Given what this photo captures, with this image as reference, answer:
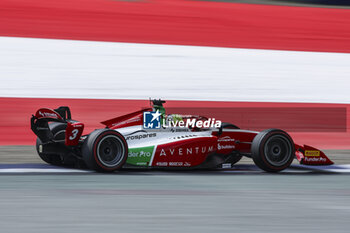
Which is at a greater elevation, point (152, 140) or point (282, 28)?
point (282, 28)

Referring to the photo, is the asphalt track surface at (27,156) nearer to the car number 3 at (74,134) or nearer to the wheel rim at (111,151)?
the car number 3 at (74,134)

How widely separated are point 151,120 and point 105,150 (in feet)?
2.97

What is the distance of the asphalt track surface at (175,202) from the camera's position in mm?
4609

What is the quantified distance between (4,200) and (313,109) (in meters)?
11.9

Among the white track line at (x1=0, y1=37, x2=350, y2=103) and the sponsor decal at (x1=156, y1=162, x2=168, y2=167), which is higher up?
the white track line at (x1=0, y1=37, x2=350, y2=103)

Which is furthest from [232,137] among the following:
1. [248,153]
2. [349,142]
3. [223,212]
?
[349,142]

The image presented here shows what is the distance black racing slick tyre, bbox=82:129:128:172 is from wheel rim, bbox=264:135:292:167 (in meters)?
1.99

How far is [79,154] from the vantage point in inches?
320

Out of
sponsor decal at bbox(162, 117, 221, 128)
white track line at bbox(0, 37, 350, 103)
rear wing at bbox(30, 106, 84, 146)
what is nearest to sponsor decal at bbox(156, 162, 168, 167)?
sponsor decal at bbox(162, 117, 221, 128)

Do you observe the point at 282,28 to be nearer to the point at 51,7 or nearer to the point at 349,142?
the point at 349,142

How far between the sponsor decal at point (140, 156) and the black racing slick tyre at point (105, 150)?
5.6 inches

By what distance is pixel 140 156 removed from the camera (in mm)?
7980

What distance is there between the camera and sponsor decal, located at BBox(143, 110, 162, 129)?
8.32 m

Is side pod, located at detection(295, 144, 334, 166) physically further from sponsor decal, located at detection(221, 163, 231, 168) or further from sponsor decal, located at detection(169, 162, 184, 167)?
sponsor decal, located at detection(169, 162, 184, 167)
